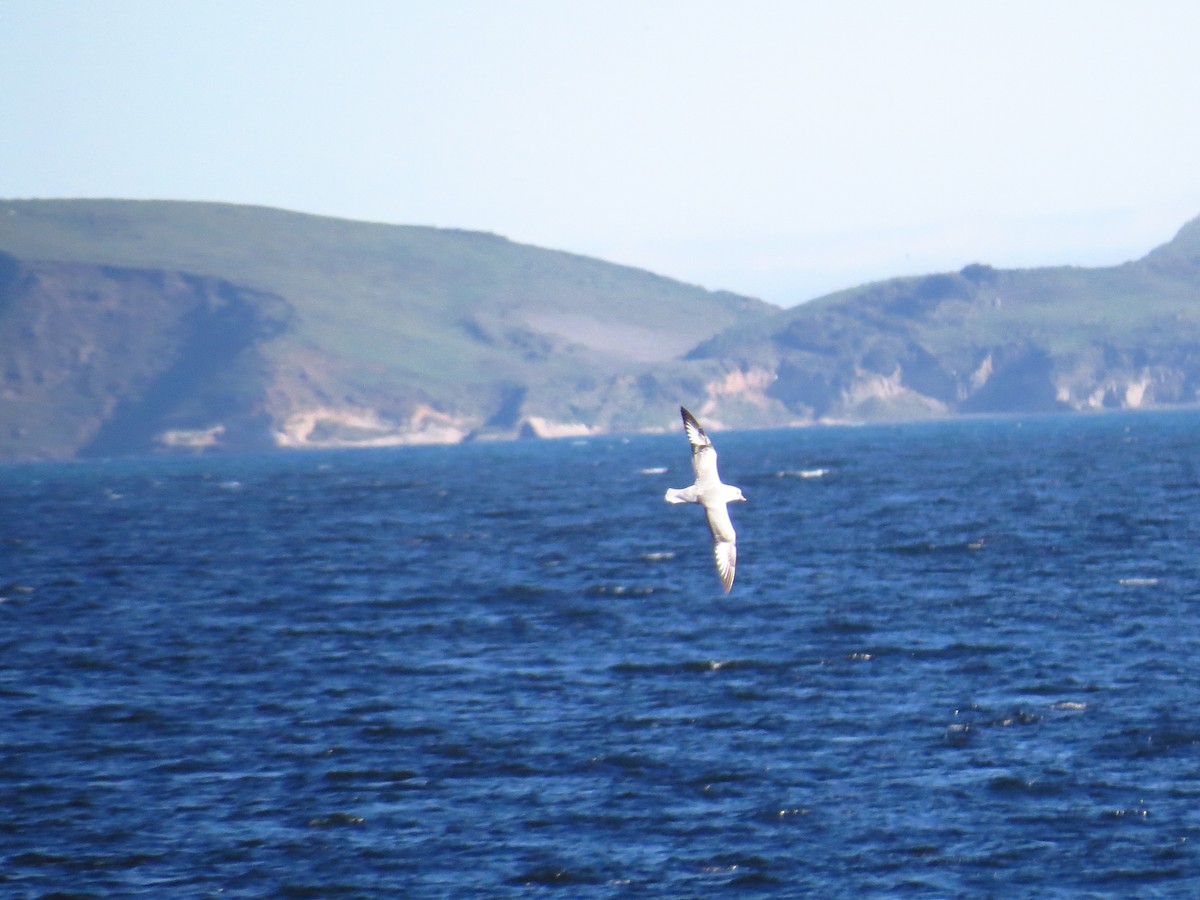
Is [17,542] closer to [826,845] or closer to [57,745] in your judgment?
[57,745]

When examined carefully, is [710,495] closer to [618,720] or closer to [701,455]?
[701,455]

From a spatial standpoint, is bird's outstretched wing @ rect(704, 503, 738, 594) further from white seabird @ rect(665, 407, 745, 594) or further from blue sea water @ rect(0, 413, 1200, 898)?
blue sea water @ rect(0, 413, 1200, 898)

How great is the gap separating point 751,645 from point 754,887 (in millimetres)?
19286

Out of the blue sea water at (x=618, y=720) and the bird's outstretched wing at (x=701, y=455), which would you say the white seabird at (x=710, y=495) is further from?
the blue sea water at (x=618, y=720)

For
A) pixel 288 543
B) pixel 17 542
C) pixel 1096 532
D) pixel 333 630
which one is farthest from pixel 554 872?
pixel 17 542

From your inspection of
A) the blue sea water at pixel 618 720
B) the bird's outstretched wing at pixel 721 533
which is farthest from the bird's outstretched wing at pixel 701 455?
the blue sea water at pixel 618 720

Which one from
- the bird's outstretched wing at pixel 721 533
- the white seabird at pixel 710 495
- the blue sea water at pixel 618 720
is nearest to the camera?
the bird's outstretched wing at pixel 721 533

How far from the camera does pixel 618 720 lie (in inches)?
1417

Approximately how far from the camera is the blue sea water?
2714 centimetres

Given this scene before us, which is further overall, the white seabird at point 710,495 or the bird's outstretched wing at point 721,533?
the white seabird at point 710,495

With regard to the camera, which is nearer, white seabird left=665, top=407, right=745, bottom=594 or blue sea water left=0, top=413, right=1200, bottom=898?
white seabird left=665, top=407, right=745, bottom=594

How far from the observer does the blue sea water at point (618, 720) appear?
89.0 feet

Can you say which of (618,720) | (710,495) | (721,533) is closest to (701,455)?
(710,495)

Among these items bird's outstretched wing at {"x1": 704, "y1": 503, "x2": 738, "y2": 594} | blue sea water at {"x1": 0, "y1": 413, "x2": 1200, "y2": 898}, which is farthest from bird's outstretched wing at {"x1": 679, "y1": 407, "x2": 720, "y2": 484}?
blue sea water at {"x1": 0, "y1": 413, "x2": 1200, "y2": 898}
